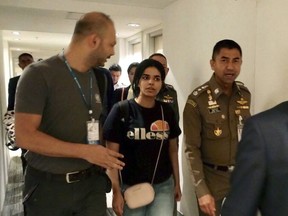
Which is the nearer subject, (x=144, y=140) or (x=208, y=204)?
(x=208, y=204)

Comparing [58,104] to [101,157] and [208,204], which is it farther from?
[208,204]

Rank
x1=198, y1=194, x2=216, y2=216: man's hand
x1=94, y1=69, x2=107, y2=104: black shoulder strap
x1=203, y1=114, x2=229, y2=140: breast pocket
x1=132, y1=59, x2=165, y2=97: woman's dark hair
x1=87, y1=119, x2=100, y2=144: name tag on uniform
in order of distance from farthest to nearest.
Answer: x1=132, y1=59, x2=165, y2=97: woman's dark hair → x1=203, y1=114, x2=229, y2=140: breast pocket → x1=198, y1=194, x2=216, y2=216: man's hand → x1=94, y1=69, x2=107, y2=104: black shoulder strap → x1=87, y1=119, x2=100, y2=144: name tag on uniform

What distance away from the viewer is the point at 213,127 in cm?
175

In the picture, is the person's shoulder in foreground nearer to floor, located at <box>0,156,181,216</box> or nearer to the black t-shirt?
the black t-shirt

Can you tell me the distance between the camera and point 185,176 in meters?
2.84

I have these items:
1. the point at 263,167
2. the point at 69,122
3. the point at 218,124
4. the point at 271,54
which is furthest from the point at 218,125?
the point at 263,167

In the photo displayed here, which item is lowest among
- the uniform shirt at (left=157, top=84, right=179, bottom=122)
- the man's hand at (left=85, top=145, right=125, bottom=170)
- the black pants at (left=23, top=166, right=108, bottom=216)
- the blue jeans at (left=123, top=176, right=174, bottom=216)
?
the blue jeans at (left=123, top=176, right=174, bottom=216)

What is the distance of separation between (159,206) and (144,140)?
1.40ft

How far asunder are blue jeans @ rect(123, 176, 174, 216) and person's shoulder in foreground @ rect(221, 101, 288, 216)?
108 cm

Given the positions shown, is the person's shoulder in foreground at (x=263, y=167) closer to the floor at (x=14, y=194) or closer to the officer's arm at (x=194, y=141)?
the officer's arm at (x=194, y=141)

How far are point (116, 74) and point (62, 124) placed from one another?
2.94m

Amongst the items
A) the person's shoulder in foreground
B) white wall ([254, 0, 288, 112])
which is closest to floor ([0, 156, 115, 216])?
white wall ([254, 0, 288, 112])

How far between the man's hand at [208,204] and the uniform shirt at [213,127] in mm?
73

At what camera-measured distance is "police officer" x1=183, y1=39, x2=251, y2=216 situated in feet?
5.71
